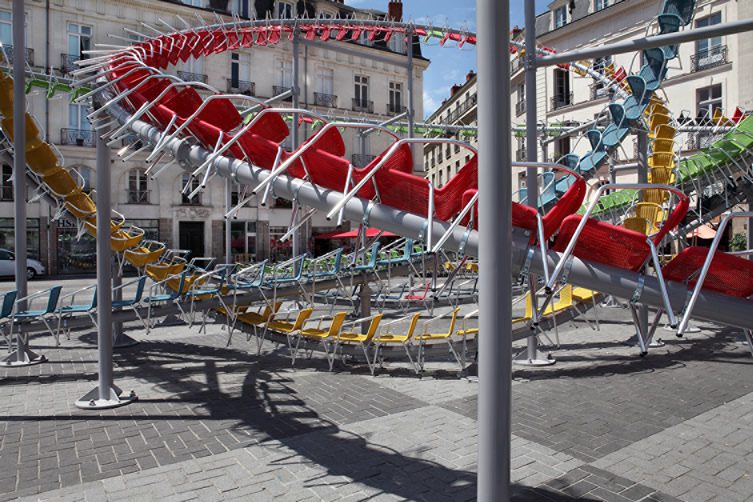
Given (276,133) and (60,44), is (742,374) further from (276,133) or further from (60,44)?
(60,44)

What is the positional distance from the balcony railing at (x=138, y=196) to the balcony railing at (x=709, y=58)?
31093mm

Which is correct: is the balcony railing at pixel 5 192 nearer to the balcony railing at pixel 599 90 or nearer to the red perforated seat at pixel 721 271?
the balcony railing at pixel 599 90

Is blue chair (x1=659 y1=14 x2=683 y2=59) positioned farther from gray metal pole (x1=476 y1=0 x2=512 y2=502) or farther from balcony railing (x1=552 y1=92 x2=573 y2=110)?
balcony railing (x1=552 y1=92 x2=573 y2=110)

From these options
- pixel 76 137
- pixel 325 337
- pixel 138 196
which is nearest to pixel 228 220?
pixel 325 337

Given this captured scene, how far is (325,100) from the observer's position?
37.4 metres

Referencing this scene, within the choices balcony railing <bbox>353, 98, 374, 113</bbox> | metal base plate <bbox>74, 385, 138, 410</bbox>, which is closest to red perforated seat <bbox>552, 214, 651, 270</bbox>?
metal base plate <bbox>74, 385, 138, 410</bbox>

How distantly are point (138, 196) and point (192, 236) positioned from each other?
3925mm

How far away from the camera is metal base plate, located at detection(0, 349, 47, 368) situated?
9.76 metres

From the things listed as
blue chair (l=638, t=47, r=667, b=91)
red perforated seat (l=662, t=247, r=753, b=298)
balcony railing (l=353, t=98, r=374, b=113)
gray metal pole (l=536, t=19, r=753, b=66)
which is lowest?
red perforated seat (l=662, t=247, r=753, b=298)

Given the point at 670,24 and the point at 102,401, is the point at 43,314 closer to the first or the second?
the point at 102,401

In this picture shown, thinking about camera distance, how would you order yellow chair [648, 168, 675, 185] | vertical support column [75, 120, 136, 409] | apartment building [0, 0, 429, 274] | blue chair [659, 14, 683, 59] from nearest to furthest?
vertical support column [75, 120, 136, 409] → blue chair [659, 14, 683, 59] → yellow chair [648, 168, 675, 185] → apartment building [0, 0, 429, 274]

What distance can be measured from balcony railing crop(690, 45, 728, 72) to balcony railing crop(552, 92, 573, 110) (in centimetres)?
712

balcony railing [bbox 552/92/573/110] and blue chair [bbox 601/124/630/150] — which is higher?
balcony railing [bbox 552/92/573/110]

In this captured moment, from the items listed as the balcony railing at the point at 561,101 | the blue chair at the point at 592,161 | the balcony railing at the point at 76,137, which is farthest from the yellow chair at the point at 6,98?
the balcony railing at the point at 561,101
